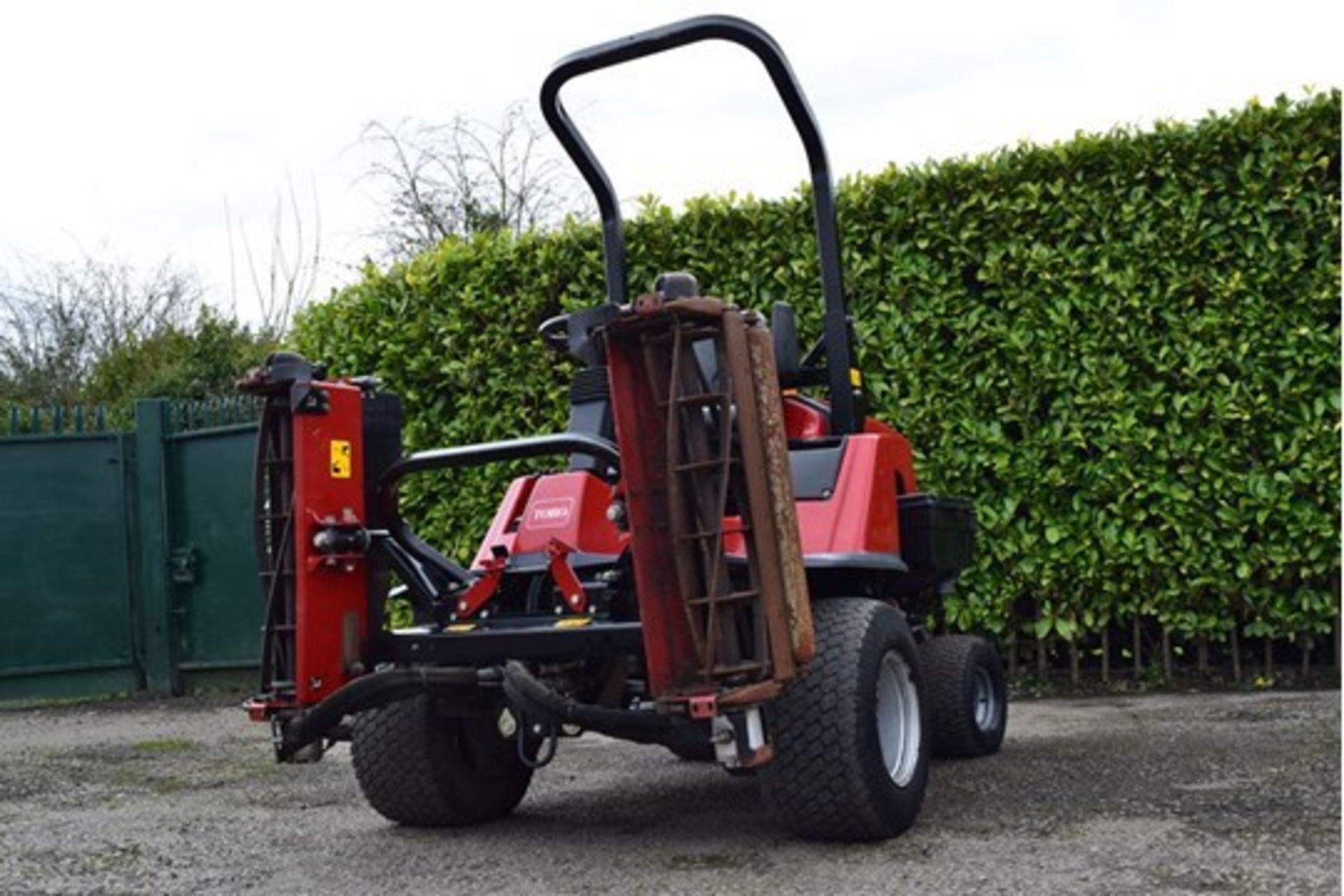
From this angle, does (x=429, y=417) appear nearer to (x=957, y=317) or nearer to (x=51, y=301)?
(x=957, y=317)

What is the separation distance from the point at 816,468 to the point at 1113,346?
131 inches

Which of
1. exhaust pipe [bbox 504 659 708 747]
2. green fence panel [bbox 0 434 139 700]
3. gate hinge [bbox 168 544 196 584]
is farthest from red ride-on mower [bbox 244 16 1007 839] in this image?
green fence panel [bbox 0 434 139 700]

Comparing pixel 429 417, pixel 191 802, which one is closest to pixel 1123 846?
pixel 191 802

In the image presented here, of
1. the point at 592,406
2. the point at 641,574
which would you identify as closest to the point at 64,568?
the point at 592,406

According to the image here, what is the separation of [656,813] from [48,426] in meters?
7.38

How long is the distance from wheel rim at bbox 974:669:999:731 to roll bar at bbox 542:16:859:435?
1.51 meters

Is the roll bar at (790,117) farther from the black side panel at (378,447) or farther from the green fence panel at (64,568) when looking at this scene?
the green fence panel at (64,568)

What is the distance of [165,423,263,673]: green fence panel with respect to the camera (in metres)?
10.6

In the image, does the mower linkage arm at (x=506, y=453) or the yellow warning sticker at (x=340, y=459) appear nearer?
the mower linkage arm at (x=506, y=453)

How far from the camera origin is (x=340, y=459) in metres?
5.07

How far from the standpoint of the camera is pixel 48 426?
1152 cm

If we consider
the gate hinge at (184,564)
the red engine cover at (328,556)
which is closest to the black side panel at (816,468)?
the red engine cover at (328,556)

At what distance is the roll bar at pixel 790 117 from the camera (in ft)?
17.2

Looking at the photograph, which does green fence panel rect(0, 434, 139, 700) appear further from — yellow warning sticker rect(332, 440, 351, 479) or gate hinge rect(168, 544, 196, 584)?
yellow warning sticker rect(332, 440, 351, 479)
